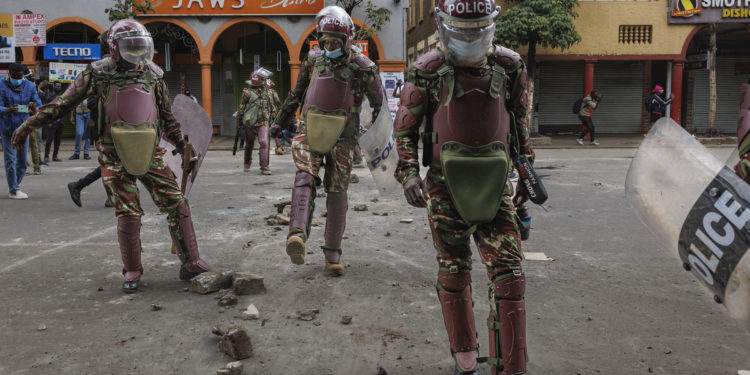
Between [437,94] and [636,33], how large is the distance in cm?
2377

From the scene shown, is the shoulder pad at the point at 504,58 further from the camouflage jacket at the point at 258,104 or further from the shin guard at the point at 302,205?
the camouflage jacket at the point at 258,104

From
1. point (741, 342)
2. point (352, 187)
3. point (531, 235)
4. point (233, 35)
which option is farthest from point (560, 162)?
point (233, 35)

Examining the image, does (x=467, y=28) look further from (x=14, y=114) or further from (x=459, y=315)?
(x=14, y=114)

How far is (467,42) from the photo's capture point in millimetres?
2664

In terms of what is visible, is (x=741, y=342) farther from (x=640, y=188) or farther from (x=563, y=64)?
(x=563, y=64)

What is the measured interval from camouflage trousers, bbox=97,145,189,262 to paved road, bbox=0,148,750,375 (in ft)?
1.83

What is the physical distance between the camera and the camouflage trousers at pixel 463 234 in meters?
2.73

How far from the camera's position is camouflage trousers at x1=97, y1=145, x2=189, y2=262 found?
4.44 meters

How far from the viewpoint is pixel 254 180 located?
36.9ft

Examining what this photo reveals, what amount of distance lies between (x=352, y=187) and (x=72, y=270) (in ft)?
18.2

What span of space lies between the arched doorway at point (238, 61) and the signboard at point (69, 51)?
16.5 ft

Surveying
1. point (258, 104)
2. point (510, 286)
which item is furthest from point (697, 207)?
point (258, 104)

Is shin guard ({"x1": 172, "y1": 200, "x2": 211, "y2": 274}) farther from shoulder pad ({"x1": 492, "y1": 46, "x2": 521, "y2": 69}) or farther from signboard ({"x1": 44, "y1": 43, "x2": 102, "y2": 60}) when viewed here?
signboard ({"x1": 44, "y1": 43, "x2": 102, "y2": 60})

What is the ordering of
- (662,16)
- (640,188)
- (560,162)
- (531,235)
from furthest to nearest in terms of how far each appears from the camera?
(662,16) < (560,162) < (531,235) < (640,188)
